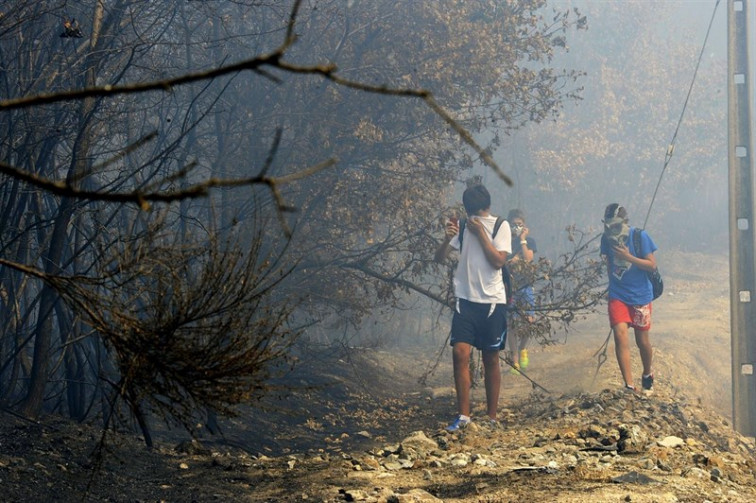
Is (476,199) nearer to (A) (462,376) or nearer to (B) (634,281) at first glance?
(A) (462,376)

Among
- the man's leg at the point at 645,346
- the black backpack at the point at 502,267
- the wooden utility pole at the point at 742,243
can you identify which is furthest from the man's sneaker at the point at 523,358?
the black backpack at the point at 502,267

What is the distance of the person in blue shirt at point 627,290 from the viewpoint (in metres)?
9.56

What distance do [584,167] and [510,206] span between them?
939 centimetres

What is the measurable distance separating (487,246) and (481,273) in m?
0.26

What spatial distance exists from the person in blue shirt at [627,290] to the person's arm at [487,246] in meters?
1.78

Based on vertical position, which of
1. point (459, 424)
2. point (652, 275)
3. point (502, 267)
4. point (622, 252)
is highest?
point (622, 252)

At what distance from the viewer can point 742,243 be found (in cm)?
1207

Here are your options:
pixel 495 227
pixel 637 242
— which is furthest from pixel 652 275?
pixel 495 227

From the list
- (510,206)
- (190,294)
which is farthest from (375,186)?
(510,206)

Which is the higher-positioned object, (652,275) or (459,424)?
(652,275)

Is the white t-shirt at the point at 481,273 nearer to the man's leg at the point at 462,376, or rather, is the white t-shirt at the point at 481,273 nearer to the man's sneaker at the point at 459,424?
the man's leg at the point at 462,376

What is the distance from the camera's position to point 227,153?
37.2ft

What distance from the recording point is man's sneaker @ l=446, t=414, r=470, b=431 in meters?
8.02

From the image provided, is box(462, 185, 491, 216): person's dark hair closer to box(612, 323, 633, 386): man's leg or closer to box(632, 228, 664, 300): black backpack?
box(632, 228, 664, 300): black backpack
